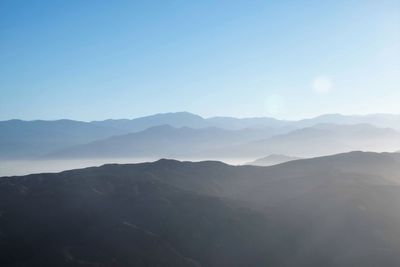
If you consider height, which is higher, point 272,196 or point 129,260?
point 272,196

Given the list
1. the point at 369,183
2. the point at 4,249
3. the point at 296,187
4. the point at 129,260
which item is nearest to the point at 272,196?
the point at 296,187

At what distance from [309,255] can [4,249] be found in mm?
65485

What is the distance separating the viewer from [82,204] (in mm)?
123750

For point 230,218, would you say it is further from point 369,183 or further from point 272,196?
point 369,183

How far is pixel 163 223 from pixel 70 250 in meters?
25.1

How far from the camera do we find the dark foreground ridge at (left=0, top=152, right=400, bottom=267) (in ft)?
313

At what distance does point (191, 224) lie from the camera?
111 metres

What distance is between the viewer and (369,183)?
449ft

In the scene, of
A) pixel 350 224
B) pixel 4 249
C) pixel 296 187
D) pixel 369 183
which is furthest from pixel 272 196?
pixel 4 249

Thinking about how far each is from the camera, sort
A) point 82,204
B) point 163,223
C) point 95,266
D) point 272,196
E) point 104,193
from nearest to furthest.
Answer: point 95,266
point 163,223
point 82,204
point 104,193
point 272,196

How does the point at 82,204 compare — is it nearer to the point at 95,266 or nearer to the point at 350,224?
the point at 95,266

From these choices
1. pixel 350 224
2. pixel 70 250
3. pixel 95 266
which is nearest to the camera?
pixel 95 266

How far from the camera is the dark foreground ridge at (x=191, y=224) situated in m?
95.4

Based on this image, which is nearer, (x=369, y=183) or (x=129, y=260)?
(x=129, y=260)
